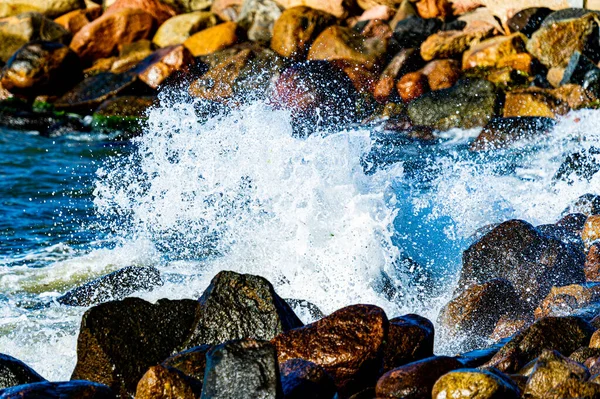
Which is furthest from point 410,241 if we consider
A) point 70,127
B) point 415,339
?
point 70,127

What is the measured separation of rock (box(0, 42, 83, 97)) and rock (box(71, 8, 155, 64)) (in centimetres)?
80

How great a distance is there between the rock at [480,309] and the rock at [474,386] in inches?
70.0

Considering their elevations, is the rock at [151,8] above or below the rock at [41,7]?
above

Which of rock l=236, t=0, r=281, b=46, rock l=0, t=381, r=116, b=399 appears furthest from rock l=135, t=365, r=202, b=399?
rock l=236, t=0, r=281, b=46

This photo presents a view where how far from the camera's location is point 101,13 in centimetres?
1958

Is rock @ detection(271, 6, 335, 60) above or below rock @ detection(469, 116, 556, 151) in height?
below

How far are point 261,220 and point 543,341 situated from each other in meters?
3.52

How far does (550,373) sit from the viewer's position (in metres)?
3.48

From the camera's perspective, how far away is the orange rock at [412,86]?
1348cm

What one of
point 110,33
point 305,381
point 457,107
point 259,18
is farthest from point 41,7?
point 305,381

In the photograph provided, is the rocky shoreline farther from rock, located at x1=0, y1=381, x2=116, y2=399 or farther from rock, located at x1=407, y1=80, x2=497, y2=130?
rock, located at x1=407, y1=80, x2=497, y2=130

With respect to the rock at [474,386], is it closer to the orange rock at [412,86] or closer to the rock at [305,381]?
the rock at [305,381]

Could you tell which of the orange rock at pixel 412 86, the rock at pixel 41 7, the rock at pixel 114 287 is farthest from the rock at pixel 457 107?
the rock at pixel 41 7

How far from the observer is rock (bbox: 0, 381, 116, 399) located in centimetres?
364
